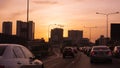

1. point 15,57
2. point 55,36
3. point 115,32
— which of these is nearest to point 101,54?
point 15,57

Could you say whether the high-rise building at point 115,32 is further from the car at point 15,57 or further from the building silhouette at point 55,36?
the car at point 15,57

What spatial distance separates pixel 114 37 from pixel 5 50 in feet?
243

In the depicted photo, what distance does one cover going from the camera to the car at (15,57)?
12.6m

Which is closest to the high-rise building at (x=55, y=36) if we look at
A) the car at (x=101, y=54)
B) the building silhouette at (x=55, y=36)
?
the building silhouette at (x=55, y=36)

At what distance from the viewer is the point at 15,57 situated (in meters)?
13.2

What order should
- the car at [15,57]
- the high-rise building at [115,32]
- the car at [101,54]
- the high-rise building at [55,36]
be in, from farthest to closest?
the high-rise building at [55,36] < the high-rise building at [115,32] < the car at [101,54] < the car at [15,57]

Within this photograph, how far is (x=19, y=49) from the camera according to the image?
14.2 meters

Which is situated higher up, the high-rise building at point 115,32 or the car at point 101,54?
the high-rise building at point 115,32

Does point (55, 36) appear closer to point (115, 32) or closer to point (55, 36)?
point (55, 36)


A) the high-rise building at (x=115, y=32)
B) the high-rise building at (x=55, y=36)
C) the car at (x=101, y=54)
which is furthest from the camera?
the high-rise building at (x=55, y=36)

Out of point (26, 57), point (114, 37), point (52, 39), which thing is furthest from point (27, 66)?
point (52, 39)

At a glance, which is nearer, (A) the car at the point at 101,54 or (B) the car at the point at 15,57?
(B) the car at the point at 15,57

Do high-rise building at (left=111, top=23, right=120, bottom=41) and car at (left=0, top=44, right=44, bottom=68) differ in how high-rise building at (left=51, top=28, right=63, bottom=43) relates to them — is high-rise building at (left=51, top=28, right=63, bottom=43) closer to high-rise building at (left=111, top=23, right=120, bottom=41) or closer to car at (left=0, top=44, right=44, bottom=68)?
high-rise building at (left=111, top=23, right=120, bottom=41)

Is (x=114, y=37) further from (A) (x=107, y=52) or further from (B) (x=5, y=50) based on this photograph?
(B) (x=5, y=50)
